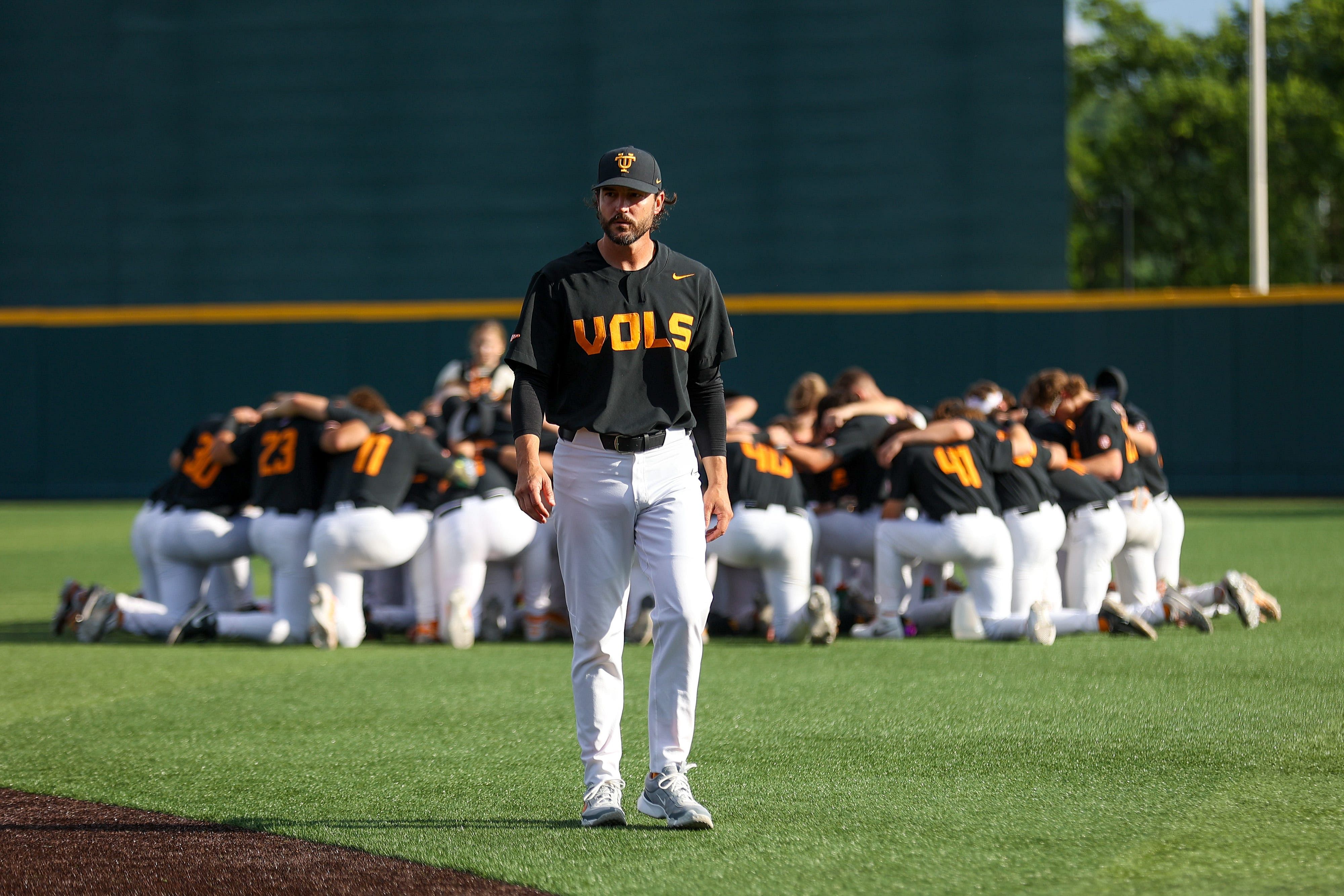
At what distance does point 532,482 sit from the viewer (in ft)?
13.2

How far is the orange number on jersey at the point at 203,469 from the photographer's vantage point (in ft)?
28.0

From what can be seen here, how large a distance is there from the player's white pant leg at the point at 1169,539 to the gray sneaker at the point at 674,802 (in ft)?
16.8

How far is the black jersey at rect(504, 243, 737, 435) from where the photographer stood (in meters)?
4.12

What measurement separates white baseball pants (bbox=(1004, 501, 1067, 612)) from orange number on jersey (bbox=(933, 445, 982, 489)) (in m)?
0.31

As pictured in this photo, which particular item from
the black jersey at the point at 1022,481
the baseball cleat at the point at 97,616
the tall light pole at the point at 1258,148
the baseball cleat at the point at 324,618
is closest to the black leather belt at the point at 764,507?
the black jersey at the point at 1022,481

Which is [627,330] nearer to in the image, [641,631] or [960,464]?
[641,631]

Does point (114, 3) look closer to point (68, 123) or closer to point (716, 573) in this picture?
point (68, 123)


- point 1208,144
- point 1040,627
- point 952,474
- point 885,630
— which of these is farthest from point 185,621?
point 1208,144

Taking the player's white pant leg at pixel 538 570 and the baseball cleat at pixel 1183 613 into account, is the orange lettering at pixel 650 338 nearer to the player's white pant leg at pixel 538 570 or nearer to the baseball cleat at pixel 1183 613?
the player's white pant leg at pixel 538 570

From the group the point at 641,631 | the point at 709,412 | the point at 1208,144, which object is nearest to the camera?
the point at 709,412

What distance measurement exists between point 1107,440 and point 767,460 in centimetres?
203

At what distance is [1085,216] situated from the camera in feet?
154

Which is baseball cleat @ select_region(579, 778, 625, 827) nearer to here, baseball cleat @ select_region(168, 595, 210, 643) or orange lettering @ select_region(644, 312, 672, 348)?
orange lettering @ select_region(644, 312, 672, 348)

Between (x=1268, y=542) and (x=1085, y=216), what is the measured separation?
119 feet
